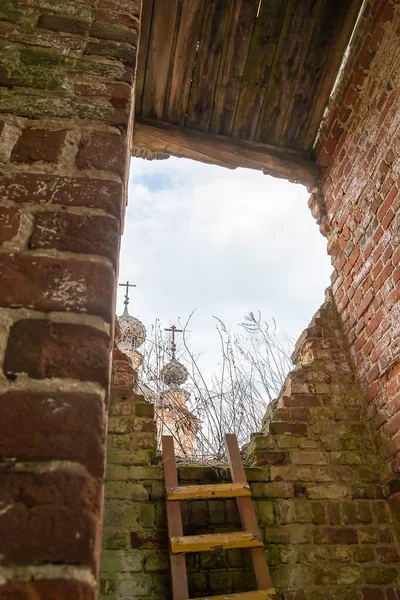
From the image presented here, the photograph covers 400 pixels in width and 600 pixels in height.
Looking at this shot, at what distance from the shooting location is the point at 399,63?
2.98m

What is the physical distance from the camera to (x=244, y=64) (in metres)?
3.66

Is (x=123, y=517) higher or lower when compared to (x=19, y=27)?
lower

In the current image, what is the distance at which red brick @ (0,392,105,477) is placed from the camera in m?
0.66

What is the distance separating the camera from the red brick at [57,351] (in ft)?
2.40

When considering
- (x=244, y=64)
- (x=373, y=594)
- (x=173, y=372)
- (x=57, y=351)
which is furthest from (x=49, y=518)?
(x=173, y=372)

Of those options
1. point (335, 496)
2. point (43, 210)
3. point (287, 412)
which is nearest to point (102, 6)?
point (43, 210)

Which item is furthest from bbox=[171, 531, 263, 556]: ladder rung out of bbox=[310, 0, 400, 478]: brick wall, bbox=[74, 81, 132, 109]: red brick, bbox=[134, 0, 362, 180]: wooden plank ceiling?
bbox=[134, 0, 362, 180]: wooden plank ceiling

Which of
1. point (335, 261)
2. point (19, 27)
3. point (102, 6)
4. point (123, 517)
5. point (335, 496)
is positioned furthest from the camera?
point (335, 261)

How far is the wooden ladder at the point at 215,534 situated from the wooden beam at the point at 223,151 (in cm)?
264

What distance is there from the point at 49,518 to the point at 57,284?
40cm

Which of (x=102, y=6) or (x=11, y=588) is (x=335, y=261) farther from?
(x=11, y=588)

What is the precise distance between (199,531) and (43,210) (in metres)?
2.31

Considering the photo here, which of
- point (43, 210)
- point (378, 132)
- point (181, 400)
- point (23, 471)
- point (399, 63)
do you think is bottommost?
point (23, 471)

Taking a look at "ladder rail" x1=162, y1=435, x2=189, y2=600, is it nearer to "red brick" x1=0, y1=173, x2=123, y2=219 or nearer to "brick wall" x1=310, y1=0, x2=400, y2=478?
"brick wall" x1=310, y1=0, x2=400, y2=478
